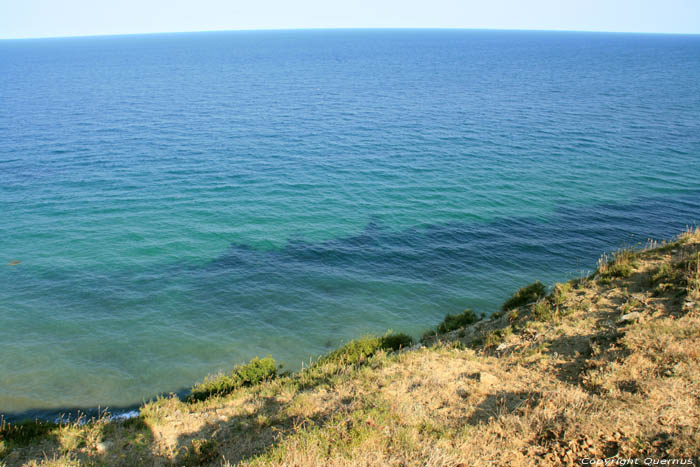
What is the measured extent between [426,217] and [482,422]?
25821 mm

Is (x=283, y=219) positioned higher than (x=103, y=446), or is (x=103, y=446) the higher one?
(x=283, y=219)

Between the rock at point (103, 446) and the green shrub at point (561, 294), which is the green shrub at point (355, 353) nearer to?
the green shrub at point (561, 294)

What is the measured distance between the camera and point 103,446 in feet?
33.8

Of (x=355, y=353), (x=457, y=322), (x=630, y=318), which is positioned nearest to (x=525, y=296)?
(x=457, y=322)

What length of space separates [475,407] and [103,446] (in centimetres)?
889

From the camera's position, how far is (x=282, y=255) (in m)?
29.6

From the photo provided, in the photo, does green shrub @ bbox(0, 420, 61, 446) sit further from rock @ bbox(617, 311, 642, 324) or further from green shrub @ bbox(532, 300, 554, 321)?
rock @ bbox(617, 311, 642, 324)

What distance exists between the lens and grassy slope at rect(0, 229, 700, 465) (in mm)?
8461

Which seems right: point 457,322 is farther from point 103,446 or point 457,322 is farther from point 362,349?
point 103,446

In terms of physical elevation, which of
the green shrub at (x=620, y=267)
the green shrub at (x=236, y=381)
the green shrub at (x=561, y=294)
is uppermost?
the green shrub at (x=620, y=267)

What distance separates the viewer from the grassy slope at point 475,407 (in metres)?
8.46

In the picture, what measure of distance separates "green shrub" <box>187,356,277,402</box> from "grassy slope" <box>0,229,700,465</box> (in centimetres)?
90

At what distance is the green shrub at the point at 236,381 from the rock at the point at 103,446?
3.69 metres

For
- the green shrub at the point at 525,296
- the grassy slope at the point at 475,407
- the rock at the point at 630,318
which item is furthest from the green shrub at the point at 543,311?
the green shrub at the point at 525,296
